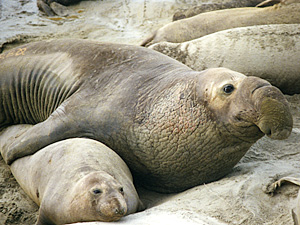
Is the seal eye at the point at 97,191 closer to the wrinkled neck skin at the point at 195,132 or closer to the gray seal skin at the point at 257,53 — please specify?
the wrinkled neck skin at the point at 195,132

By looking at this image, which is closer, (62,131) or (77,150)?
(77,150)

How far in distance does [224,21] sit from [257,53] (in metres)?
1.46

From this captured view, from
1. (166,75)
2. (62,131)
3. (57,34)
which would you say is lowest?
(57,34)

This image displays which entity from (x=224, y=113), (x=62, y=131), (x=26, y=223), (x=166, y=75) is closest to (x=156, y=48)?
(x=166, y=75)

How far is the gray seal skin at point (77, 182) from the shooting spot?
9.77 ft

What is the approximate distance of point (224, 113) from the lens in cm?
354

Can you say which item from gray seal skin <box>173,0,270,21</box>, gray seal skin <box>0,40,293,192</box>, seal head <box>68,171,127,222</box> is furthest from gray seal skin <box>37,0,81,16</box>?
seal head <box>68,171,127,222</box>

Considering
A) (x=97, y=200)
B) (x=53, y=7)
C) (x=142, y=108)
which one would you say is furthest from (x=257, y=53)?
(x=53, y=7)

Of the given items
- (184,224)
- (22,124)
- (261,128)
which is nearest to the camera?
(184,224)

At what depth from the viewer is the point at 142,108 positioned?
13.2 ft

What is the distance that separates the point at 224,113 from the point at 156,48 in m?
2.63

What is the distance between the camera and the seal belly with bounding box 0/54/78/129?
469 cm

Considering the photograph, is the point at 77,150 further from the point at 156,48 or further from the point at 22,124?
the point at 156,48

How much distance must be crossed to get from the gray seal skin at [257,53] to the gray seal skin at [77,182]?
2.19 metres
